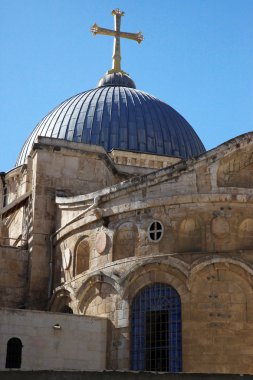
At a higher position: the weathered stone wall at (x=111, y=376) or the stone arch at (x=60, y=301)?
the stone arch at (x=60, y=301)

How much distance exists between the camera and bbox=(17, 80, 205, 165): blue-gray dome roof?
133 feet

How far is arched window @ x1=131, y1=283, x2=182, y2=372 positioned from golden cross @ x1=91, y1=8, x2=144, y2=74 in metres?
22.0

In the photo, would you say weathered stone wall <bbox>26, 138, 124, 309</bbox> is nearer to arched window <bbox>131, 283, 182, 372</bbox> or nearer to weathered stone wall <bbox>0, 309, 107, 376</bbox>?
weathered stone wall <bbox>0, 309, 107, 376</bbox>

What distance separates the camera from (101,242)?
28688 mm

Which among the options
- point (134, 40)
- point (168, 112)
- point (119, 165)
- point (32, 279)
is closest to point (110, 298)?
point (32, 279)

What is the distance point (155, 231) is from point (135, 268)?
152 cm

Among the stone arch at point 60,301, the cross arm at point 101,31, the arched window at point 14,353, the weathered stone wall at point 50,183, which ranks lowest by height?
the arched window at point 14,353

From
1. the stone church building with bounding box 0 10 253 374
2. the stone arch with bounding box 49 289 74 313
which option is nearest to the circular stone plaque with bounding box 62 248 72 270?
the stone church building with bounding box 0 10 253 374

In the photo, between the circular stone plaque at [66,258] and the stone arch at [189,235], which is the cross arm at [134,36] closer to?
the circular stone plaque at [66,258]

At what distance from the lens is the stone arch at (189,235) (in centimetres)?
2725

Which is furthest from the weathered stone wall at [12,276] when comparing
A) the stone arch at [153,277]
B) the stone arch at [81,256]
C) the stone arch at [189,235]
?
the stone arch at [189,235]

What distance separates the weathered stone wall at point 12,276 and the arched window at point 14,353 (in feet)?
16.3

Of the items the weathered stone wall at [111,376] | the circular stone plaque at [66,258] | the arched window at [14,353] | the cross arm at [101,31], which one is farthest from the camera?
the cross arm at [101,31]

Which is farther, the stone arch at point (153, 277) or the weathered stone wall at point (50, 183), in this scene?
the weathered stone wall at point (50, 183)
